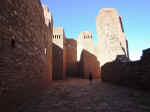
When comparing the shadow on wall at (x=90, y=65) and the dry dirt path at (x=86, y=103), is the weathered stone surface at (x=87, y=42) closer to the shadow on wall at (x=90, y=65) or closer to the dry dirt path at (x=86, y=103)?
the shadow on wall at (x=90, y=65)

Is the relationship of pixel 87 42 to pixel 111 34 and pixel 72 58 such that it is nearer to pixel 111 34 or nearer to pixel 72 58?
pixel 72 58

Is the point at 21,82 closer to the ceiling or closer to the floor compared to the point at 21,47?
closer to the floor

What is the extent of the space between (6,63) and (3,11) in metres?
1.65

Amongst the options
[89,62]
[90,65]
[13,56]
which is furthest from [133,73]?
[89,62]

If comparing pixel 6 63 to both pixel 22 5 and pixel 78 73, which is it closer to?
pixel 22 5

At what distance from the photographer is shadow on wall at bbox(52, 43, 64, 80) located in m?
14.8

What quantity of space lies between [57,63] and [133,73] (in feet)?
38.1

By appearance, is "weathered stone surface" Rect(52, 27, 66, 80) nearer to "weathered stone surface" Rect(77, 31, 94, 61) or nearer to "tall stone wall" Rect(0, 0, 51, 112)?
"weathered stone surface" Rect(77, 31, 94, 61)

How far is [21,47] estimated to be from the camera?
3.64 metres

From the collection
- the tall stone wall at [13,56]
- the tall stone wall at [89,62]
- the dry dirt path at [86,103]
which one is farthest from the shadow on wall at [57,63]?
the tall stone wall at [13,56]

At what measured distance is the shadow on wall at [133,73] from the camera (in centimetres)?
573

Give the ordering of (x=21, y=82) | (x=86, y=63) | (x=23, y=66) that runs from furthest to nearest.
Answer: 1. (x=86, y=63)
2. (x=23, y=66)
3. (x=21, y=82)

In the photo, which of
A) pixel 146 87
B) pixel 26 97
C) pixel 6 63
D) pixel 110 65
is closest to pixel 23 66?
pixel 6 63

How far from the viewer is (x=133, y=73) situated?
670 centimetres
